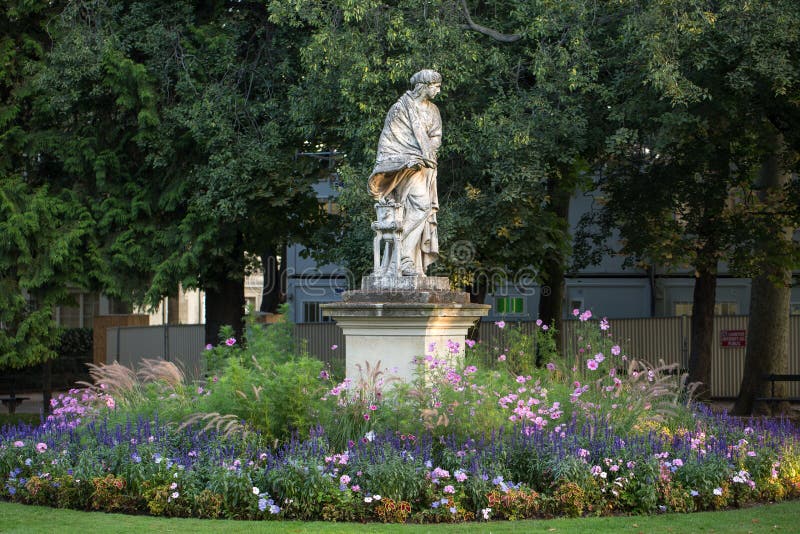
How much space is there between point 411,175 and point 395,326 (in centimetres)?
190

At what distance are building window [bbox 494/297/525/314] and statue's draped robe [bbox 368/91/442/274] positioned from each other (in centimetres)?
2244

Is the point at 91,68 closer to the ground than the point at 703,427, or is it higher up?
higher up

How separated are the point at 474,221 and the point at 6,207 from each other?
358 inches

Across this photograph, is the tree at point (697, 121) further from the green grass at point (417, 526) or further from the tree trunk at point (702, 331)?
the green grass at point (417, 526)

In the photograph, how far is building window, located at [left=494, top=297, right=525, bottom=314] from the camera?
117 ft

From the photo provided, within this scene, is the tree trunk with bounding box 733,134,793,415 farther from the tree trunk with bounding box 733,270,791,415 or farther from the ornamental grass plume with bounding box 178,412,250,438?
the ornamental grass plume with bounding box 178,412,250,438

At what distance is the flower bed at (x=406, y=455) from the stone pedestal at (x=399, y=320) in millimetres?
867

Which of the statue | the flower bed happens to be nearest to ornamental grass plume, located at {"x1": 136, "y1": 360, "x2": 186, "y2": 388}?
the flower bed

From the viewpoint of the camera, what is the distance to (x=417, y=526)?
8984 mm

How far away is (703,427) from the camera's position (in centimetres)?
1166

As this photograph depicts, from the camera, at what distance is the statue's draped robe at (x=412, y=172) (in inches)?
511

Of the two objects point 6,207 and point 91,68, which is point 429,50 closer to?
point 91,68

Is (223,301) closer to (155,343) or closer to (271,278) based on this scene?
(271,278)

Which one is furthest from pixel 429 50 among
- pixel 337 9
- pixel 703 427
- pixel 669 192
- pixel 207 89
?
pixel 703 427
